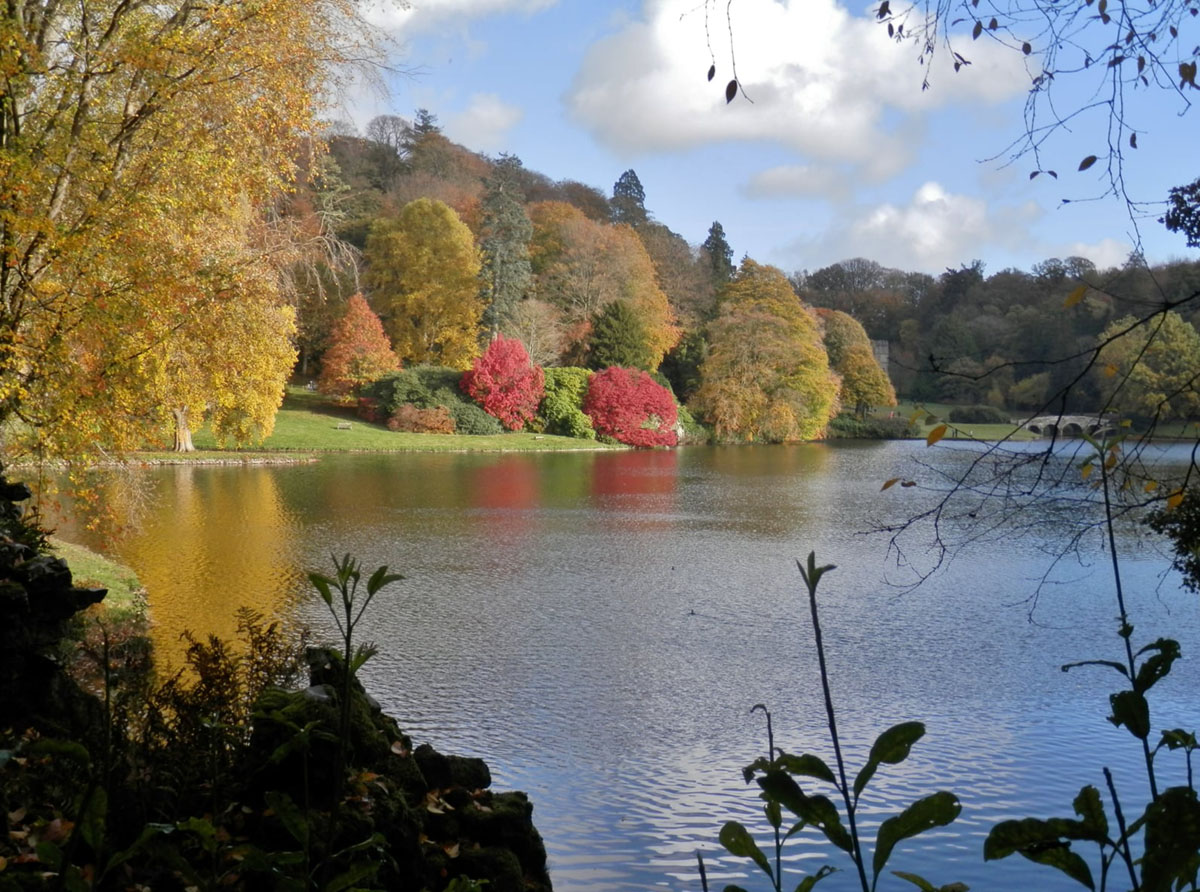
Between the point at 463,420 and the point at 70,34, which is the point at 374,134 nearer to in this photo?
the point at 463,420

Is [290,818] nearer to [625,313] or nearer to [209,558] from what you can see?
[209,558]

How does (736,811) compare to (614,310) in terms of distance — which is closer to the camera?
(736,811)

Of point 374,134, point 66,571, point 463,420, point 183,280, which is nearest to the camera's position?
point 66,571

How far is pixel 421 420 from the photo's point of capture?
3170 cm

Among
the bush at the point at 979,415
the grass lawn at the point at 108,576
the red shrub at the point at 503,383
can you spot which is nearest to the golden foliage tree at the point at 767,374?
the bush at the point at 979,415

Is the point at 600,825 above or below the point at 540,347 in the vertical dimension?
below

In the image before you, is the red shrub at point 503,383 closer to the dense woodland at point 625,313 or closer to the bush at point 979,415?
the dense woodland at point 625,313

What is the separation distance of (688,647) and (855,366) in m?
34.0

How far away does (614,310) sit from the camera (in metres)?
36.2

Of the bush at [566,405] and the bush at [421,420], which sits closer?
the bush at [421,420]

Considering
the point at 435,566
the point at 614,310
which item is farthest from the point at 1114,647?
the point at 614,310

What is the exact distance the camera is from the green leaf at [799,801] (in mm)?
714

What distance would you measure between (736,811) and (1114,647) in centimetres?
482

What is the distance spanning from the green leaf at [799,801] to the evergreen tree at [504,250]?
116 ft
